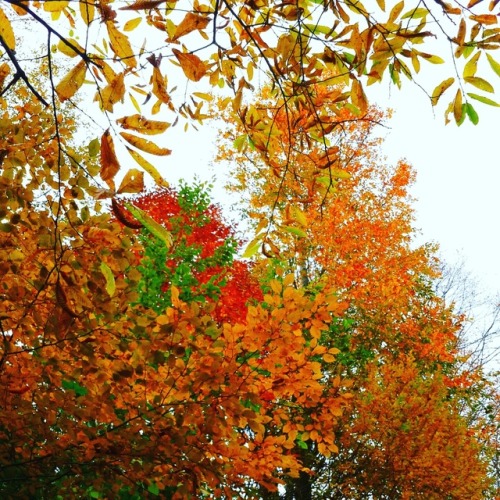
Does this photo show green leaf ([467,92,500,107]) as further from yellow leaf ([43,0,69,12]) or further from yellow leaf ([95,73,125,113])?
yellow leaf ([43,0,69,12])

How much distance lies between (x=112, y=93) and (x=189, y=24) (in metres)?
0.27

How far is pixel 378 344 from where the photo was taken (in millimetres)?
9711

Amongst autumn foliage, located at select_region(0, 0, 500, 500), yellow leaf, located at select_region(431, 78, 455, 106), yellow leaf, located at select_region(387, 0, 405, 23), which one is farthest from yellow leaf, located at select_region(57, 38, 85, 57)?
yellow leaf, located at select_region(431, 78, 455, 106)

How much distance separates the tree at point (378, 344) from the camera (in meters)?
7.36

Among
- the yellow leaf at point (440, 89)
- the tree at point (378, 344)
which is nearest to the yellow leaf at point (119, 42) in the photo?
the yellow leaf at point (440, 89)

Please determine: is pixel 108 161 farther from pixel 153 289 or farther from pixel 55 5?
pixel 153 289

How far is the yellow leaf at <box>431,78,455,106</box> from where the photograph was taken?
5.21ft

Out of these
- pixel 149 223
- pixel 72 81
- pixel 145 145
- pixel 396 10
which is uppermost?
pixel 396 10

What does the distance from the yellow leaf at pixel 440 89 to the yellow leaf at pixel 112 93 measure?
944 mm

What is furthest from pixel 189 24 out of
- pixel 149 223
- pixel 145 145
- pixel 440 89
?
pixel 440 89

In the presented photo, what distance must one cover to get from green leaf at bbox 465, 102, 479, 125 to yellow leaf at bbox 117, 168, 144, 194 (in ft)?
3.24

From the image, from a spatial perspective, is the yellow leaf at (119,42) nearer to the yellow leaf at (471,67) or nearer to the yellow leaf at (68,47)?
the yellow leaf at (68,47)

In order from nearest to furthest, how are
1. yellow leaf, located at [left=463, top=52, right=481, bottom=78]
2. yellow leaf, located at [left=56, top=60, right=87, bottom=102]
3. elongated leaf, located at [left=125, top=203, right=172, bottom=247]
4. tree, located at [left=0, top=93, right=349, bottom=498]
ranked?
elongated leaf, located at [left=125, top=203, right=172, bottom=247], yellow leaf, located at [left=56, top=60, right=87, bottom=102], yellow leaf, located at [left=463, top=52, right=481, bottom=78], tree, located at [left=0, top=93, right=349, bottom=498]

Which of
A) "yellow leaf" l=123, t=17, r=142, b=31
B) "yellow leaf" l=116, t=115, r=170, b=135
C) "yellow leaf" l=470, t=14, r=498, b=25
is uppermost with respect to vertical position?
"yellow leaf" l=470, t=14, r=498, b=25
